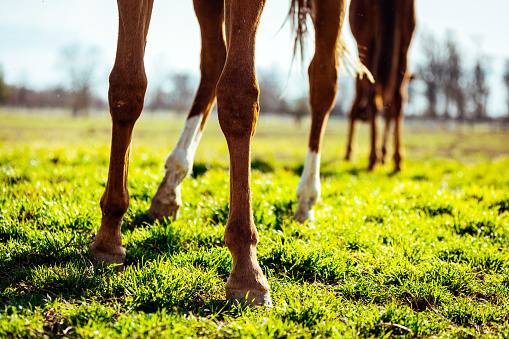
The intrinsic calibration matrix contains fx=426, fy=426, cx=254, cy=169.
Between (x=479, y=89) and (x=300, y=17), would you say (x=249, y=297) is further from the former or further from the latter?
(x=479, y=89)

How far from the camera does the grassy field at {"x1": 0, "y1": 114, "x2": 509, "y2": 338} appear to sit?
1784 mm

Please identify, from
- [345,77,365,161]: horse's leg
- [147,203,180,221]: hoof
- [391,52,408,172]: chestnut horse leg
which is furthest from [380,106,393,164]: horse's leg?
[147,203,180,221]: hoof

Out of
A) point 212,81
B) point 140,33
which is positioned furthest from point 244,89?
point 212,81

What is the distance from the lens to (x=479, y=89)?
49312 mm

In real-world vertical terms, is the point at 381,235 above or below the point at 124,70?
below

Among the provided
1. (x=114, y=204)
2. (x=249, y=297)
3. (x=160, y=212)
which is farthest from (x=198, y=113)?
(x=249, y=297)

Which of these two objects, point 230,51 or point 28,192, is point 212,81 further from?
point 28,192

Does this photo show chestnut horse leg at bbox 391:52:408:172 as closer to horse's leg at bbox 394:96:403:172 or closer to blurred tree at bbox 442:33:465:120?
horse's leg at bbox 394:96:403:172

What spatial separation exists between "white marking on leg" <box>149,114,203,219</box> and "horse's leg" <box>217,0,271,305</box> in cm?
120

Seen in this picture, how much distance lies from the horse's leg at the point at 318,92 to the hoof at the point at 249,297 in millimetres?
1399

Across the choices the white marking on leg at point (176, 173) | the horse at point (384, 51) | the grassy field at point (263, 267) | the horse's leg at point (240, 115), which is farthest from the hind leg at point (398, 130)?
the horse's leg at point (240, 115)

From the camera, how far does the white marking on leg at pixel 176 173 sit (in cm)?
314

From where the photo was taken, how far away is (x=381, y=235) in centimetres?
312

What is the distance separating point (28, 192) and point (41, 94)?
78293mm
